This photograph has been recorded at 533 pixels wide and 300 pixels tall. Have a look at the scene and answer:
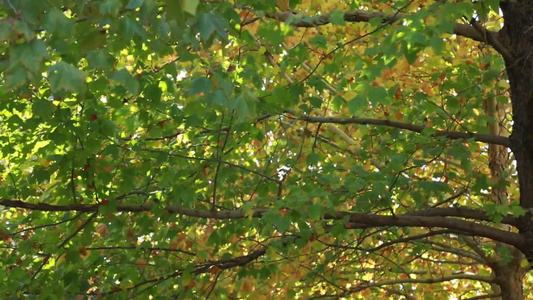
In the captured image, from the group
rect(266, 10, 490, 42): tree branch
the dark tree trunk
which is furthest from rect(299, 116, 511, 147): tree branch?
rect(266, 10, 490, 42): tree branch

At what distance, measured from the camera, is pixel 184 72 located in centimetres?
880

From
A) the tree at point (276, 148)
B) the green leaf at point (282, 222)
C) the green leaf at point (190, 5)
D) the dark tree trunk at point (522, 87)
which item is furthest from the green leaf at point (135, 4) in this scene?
the dark tree trunk at point (522, 87)

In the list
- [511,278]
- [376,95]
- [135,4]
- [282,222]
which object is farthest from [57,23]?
[511,278]

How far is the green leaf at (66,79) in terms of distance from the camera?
294cm

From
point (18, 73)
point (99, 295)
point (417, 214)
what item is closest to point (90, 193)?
point (99, 295)

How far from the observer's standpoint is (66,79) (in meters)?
2.96

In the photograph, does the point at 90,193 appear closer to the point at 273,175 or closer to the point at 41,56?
the point at 273,175

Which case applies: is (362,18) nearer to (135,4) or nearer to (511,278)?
(135,4)

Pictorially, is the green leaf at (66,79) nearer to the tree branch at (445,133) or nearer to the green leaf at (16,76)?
the green leaf at (16,76)

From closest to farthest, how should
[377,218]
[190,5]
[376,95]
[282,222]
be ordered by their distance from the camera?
1. [190,5]
2. [376,95]
3. [282,222]
4. [377,218]

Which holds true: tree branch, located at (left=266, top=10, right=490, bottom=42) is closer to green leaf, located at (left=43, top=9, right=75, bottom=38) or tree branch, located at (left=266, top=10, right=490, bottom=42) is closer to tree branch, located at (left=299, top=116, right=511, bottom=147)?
tree branch, located at (left=299, top=116, right=511, bottom=147)

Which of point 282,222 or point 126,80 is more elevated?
point 282,222

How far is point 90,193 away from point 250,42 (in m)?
2.16

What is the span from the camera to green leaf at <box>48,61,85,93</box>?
2.94 m
